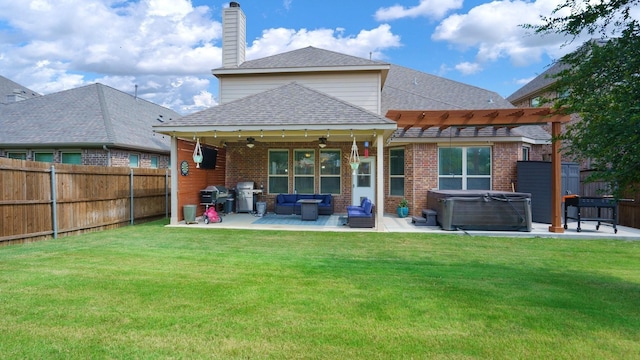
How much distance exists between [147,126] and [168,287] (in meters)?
16.1

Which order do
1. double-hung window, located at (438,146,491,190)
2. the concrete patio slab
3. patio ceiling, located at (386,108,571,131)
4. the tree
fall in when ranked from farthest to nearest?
1. double-hung window, located at (438,146,491,190)
2. patio ceiling, located at (386,108,571,131)
3. the concrete patio slab
4. the tree

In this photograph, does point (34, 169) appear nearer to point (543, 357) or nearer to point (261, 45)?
point (543, 357)

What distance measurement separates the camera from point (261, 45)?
2020cm

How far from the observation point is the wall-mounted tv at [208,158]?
40.0ft

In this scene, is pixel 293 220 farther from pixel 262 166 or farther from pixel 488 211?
pixel 488 211

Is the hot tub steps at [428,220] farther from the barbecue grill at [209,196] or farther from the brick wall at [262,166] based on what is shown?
the barbecue grill at [209,196]

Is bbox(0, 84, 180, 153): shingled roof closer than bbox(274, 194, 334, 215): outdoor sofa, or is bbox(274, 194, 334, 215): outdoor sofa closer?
bbox(274, 194, 334, 215): outdoor sofa

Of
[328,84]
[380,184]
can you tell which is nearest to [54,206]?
[380,184]

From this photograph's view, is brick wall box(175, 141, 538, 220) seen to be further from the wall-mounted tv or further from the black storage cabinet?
the black storage cabinet

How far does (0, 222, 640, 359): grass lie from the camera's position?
2.99 meters

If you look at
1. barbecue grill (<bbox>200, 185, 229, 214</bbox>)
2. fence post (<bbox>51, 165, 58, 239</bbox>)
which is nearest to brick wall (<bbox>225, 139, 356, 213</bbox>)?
barbecue grill (<bbox>200, 185, 229, 214</bbox>)

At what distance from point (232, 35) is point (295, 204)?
765 centimetres

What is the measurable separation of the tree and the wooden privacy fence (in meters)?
10.2

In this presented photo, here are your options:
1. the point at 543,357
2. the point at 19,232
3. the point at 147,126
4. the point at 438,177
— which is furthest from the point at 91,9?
the point at 543,357
